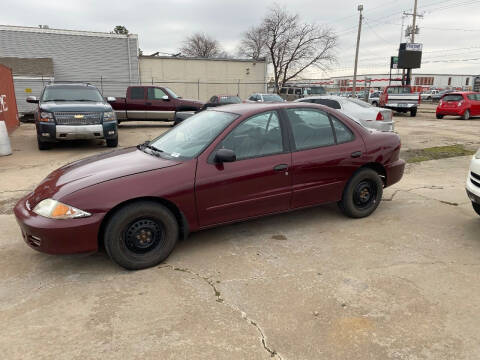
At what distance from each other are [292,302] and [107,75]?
93.4 feet

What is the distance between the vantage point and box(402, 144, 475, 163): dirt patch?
8.57 m

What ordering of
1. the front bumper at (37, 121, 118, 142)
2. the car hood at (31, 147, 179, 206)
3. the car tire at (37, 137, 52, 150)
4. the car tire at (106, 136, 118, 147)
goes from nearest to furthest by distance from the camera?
the car hood at (31, 147, 179, 206), the front bumper at (37, 121, 118, 142), the car tire at (37, 137, 52, 150), the car tire at (106, 136, 118, 147)

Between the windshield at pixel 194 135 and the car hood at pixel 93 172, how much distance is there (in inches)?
9.0

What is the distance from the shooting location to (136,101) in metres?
14.7

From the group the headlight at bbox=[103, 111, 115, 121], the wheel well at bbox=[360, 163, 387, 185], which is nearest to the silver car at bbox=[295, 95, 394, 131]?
the wheel well at bbox=[360, 163, 387, 185]

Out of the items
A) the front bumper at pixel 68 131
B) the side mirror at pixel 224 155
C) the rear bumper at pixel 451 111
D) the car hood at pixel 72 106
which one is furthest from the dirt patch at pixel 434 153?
the rear bumper at pixel 451 111

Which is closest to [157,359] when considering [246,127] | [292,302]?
[292,302]

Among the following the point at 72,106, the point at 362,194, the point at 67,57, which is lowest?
the point at 362,194

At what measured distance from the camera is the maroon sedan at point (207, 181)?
3.08 m

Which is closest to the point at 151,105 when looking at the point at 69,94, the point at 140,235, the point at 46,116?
the point at 69,94

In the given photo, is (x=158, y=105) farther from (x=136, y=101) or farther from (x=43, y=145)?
(x=43, y=145)

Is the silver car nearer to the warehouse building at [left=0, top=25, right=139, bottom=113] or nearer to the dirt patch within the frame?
the dirt patch

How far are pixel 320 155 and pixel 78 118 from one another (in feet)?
22.7

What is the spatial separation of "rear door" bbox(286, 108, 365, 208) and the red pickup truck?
36.7 ft
